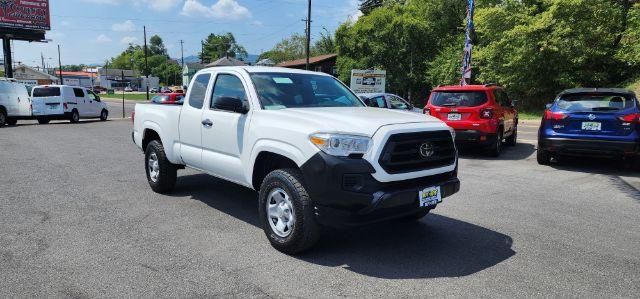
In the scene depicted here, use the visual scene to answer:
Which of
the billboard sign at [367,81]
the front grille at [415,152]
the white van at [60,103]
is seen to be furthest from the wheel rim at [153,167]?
the billboard sign at [367,81]

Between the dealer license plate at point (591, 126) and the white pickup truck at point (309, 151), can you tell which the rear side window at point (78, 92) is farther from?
the dealer license plate at point (591, 126)

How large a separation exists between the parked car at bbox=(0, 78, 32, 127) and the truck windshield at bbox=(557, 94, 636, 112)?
20680mm

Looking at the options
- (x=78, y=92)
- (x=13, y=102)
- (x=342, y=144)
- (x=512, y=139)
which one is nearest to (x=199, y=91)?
(x=342, y=144)

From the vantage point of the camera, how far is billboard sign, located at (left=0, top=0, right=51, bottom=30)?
4247cm

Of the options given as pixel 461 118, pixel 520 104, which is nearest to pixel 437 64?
pixel 520 104

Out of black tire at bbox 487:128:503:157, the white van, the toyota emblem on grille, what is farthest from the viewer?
the white van

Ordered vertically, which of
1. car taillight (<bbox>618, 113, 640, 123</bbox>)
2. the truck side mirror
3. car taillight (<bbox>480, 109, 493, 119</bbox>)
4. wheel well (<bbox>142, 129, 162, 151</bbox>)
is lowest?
wheel well (<bbox>142, 129, 162, 151</bbox>)

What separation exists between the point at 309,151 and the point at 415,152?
1.01 m

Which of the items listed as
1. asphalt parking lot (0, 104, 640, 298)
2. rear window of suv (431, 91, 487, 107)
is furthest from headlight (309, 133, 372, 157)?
rear window of suv (431, 91, 487, 107)

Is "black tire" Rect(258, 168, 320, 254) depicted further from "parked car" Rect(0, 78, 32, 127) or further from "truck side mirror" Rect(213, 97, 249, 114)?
"parked car" Rect(0, 78, 32, 127)

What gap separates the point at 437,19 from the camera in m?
39.8

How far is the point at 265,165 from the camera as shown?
4.83 m

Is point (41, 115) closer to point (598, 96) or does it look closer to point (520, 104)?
point (598, 96)

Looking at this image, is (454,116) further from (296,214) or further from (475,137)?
(296,214)
